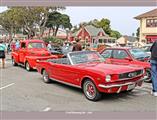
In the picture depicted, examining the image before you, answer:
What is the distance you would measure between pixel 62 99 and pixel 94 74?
3.95 ft

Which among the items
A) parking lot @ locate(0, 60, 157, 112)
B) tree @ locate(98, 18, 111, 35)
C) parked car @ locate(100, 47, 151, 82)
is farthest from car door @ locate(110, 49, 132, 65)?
tree @ locate(98, 18, 111, 35)

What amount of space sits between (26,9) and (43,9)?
3.18 metres

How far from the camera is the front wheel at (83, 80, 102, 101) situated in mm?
7156

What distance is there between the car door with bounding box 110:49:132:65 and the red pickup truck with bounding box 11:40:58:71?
4245 millimetres

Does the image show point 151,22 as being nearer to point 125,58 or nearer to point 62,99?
point 125,58

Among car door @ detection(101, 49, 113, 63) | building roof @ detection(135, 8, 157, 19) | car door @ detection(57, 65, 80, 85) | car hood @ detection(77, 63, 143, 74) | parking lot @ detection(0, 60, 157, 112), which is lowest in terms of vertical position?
parking lot @ detection(0, 60, 157, 112)

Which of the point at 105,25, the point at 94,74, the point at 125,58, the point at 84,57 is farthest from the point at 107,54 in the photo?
the point at 105,25

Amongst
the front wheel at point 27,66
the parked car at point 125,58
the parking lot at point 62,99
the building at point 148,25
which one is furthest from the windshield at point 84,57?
the building at point 148,25

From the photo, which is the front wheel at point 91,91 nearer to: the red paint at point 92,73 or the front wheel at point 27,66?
the red paint at point 92,73

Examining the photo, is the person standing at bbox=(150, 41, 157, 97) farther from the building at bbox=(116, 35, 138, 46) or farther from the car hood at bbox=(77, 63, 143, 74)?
the building at bbox=(116, 35, 138, 46)

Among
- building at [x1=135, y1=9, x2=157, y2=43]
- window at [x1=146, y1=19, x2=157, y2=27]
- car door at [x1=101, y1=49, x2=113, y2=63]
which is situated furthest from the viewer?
window at [x1=146, y1=19, x2=157, y2=27]

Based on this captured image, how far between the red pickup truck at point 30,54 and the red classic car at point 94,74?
4.43m

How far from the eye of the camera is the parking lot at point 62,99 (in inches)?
256

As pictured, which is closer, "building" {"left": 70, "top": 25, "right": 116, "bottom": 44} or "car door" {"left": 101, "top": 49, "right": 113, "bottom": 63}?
"car door" {"left": 101, "top": 49, "right": 113, "bottom": 63}
